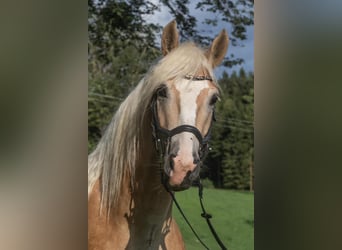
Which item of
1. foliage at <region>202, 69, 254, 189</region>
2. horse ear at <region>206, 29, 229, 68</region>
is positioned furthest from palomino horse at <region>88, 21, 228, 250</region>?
foliage at <region>202, 69, 254, 189</region>

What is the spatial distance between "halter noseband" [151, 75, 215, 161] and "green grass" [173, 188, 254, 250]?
0.33 m

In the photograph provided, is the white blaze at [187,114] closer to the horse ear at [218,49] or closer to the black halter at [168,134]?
the black halter at [168,134]

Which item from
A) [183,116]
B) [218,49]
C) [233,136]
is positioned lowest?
[233,136]

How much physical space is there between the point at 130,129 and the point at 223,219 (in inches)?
34.9

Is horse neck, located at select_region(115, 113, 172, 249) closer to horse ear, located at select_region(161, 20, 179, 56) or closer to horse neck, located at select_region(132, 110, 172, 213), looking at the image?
horse neck, located at select_region(132, 110, 172, 213)

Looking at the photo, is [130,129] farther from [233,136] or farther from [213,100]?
[233,136]

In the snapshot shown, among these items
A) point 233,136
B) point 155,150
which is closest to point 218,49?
point 233,136

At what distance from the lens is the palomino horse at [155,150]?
282 cm

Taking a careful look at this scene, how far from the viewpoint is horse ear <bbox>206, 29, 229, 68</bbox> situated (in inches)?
116

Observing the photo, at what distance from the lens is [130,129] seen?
9.66 ft
